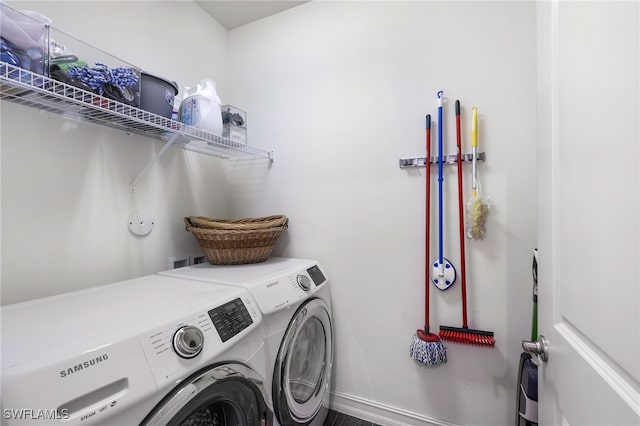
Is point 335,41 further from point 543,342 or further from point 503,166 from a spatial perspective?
point 543,342

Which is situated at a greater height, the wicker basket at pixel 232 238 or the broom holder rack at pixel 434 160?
the broom holder rack at pixel 434 160

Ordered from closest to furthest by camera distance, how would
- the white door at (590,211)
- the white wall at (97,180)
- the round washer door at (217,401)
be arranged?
the white door at (590,211) → the round washer door at (217,401) → the white wall at (97,180)

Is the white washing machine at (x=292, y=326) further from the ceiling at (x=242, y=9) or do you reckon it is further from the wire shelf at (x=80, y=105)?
the ceiling at (x=242, y=9)

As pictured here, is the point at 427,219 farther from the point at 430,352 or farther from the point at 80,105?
the point at 80,105

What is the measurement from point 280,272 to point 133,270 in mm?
724

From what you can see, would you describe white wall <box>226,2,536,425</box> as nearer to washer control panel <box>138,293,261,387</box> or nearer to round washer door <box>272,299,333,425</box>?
round washer door <box>272,299,333,425</box>

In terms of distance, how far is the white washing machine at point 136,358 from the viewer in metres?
0.51

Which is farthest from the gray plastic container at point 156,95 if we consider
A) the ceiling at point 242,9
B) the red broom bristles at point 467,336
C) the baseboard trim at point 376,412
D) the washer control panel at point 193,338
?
the baseboard trim at point 376,412

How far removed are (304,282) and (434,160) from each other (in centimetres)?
89

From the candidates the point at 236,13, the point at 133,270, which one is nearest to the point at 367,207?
the point at 133,270

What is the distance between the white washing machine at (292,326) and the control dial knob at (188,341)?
11.6 inches

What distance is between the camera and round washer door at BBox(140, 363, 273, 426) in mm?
645

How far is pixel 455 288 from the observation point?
1.36 m

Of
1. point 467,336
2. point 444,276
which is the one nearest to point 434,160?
point 444,276
